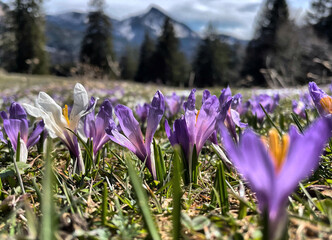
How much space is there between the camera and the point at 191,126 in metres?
0.88

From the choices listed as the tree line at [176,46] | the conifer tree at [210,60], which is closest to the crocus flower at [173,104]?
the tree line at [176,46]

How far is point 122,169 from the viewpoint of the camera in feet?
3.76

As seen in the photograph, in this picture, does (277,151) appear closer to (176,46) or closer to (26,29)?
(26,29)

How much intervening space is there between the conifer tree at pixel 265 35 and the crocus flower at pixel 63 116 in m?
37.9

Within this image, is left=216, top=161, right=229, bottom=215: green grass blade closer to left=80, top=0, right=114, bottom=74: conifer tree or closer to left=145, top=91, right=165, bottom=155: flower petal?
left=145, top=91, right=165, bottom=155: flower petal

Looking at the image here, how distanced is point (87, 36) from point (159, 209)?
48268 millimetres

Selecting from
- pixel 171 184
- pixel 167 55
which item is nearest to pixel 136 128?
pixel 171 184

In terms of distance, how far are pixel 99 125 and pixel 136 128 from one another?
9.7 inches

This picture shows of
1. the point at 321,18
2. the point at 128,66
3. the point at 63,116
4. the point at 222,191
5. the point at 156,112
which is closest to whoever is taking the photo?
the point at 222,191

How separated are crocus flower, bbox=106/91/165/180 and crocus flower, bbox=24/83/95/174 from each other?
175 mm

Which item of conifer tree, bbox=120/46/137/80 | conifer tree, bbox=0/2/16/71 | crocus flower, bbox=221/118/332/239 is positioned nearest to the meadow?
crocus flower, bbox=221/118/332/239

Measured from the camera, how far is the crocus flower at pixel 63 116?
943 mm

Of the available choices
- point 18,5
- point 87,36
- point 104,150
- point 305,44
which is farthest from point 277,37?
point 104,150

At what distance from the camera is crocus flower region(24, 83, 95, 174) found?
0.94 metres
